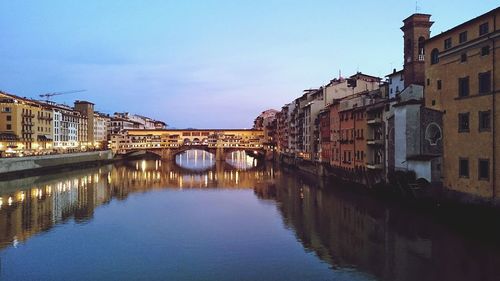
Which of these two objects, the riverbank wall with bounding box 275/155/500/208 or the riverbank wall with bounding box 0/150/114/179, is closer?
the riverbank wall with bounding box 275/155/500/208

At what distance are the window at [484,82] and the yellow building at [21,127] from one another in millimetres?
59004

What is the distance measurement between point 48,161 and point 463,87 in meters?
52.1

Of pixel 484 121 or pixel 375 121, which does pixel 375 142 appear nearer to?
pixel 375 121

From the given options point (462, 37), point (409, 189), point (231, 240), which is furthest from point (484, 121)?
point (231, 240)

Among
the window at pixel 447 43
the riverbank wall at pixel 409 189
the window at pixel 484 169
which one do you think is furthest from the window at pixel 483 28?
the riverbank wall at pixel 409 189

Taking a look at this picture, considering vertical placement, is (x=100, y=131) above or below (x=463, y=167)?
above

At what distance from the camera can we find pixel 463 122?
24.0 metres

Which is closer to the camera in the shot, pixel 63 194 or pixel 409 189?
pixel 409 189

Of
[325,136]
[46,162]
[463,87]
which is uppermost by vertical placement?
[463,87]

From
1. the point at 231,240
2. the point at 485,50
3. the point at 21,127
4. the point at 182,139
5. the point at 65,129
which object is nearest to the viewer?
the point at 485,50

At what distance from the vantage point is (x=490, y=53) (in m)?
21.8

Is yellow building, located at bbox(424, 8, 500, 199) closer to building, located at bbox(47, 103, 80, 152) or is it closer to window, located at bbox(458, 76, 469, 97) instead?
window, located at bbox(458, 76, 469, 97)

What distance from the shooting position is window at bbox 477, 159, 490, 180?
21977 mm

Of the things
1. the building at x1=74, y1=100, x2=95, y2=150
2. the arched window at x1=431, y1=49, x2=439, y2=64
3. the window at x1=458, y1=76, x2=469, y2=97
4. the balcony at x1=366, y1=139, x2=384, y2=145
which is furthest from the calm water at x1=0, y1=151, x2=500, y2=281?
the building at x1=74, y1=100, x2=95, y2=150
